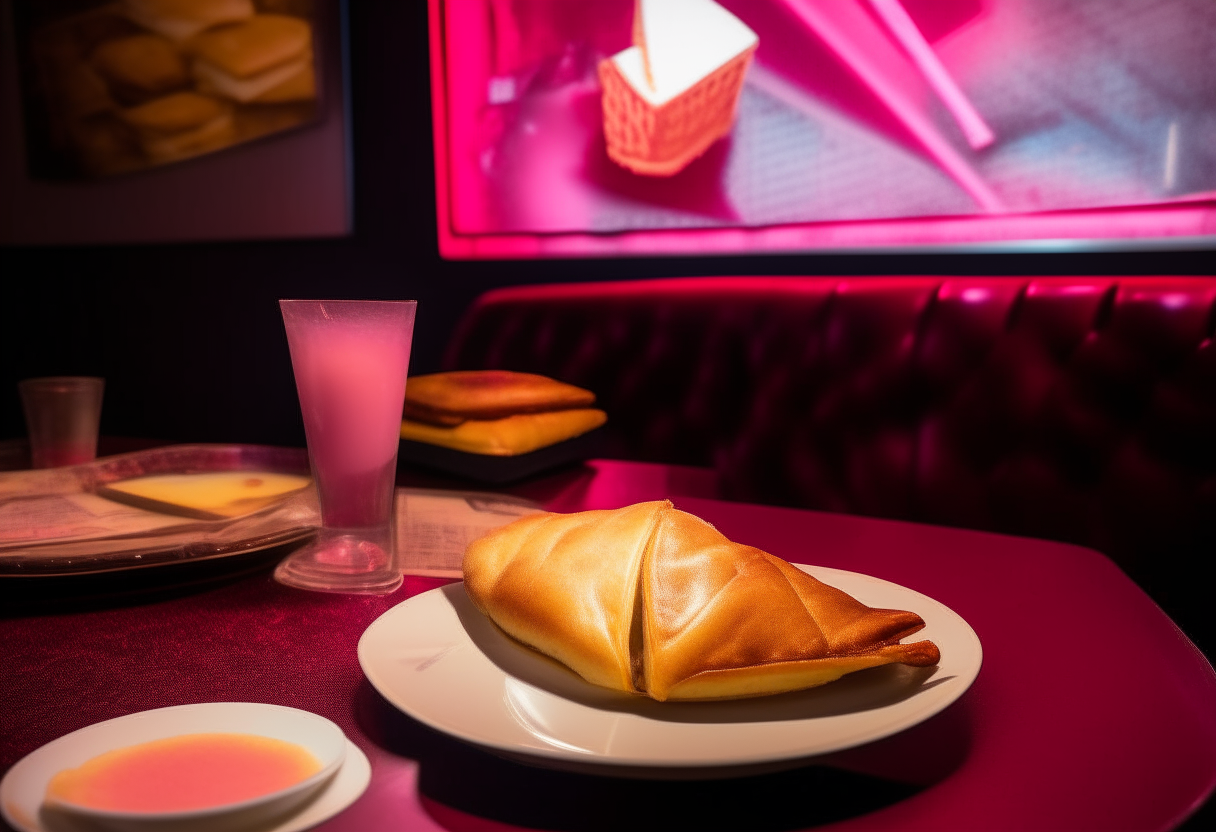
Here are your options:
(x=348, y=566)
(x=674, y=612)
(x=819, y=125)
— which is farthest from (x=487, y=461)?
(x=819, y=125)

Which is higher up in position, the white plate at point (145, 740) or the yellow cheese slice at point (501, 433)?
the white plate at point (145, 740)

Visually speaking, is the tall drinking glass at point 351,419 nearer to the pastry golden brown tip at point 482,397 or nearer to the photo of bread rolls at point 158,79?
the pastry golden brown tip at point 482,397

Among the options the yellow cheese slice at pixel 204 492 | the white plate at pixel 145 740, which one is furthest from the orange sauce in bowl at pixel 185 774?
the yellow cheese slice at pixel 204 492

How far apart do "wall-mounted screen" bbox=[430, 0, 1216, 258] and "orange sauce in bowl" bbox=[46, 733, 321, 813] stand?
6.04 feet

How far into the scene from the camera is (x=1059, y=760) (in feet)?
1.18

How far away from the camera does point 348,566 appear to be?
23.9 inches

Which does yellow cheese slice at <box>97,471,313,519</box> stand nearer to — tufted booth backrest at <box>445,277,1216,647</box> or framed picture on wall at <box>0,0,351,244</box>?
tufted booth backrest at <box>445,277,1216,647</box>

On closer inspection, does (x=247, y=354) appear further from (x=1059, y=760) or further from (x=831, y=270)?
(x=1059, y=760)

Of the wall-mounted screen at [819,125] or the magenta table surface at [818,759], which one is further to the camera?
the wall-mounted screen at [819,125]

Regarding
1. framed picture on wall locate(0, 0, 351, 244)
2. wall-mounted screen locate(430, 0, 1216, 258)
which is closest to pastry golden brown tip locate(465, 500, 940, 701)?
wall-mounted screen locate(430, 0, 1216, 258)

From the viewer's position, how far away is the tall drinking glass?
58 cm

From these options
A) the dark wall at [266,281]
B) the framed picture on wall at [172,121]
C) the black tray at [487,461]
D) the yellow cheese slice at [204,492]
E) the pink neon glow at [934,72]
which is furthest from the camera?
the framed picture on wall at [172,121]

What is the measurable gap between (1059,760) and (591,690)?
0.20 meters

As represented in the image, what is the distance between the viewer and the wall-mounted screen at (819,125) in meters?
1.68
